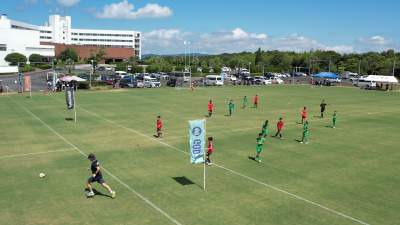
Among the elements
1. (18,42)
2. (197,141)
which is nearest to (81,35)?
(18,42)

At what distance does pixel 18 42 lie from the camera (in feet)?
359

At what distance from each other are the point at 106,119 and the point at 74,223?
18931mm

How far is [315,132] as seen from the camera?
2458 cm

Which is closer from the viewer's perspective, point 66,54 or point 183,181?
point 183,181

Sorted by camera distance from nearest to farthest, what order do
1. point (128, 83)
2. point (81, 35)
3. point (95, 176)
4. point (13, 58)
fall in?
point (95, 176) < point (128, 83) < point (13, 58) < point (81, 35)

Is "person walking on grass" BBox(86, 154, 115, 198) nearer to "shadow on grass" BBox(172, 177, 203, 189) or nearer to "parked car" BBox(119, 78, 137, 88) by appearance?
"shadow on grass" BBox(172, 177, 203, 189)

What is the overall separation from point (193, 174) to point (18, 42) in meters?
118

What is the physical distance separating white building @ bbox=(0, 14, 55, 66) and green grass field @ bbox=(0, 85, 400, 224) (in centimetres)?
8870

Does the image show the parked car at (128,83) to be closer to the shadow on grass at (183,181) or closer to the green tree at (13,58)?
the shadow on grass at (183,181)

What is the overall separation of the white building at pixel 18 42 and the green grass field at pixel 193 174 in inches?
3492

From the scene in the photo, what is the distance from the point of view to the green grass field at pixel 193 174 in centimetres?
1063

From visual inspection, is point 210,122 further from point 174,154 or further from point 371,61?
point 371,61

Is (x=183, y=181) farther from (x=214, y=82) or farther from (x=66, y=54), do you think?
(x=66, y=54)

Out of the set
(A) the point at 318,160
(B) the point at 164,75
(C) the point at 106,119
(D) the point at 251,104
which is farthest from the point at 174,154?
(B) the point at 164,75
